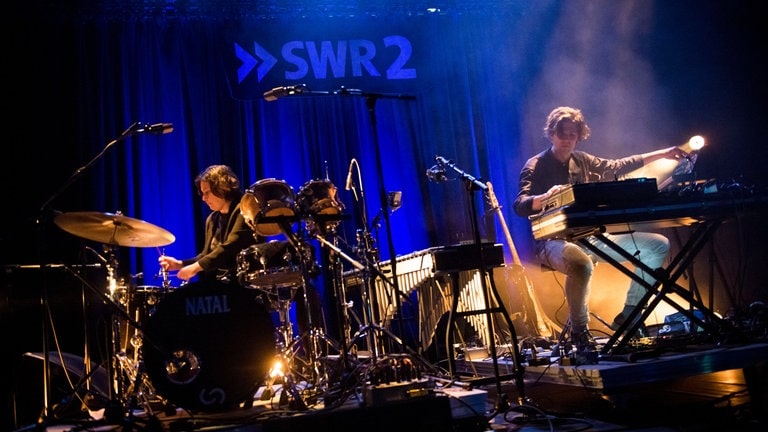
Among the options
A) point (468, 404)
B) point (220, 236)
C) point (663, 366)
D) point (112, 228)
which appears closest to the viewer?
point (468, 404)

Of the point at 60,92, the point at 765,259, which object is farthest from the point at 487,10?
the point at 60,92

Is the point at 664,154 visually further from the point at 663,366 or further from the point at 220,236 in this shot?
the point at 220,236

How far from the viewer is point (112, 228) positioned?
3865 millimetres

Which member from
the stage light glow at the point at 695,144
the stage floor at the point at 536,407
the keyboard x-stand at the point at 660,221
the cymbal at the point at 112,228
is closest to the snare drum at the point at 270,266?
the cymbal at the point at 112,228

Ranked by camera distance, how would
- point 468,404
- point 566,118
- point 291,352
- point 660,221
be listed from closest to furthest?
point 468,404, point 291,352, point 660,221, point 566,118

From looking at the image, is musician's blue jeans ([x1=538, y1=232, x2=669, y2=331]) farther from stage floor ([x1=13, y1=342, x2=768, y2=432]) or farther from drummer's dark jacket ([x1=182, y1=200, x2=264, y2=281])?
drummer's dark jacket ([x1=182, y1=200, x2=264, y2=281])

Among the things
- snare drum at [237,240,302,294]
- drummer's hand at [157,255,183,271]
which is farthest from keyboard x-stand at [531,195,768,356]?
drummer's hand at [157,255,183,271]

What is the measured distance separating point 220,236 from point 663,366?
338 cm

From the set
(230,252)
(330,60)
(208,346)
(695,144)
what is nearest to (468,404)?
(208,346)

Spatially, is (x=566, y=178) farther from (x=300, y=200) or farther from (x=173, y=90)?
(x=173, y=90)

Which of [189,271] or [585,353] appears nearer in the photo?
[585,353]

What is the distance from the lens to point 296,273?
4.32m

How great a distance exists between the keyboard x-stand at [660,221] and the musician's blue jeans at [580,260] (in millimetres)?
385

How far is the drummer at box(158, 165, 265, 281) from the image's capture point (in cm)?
473
